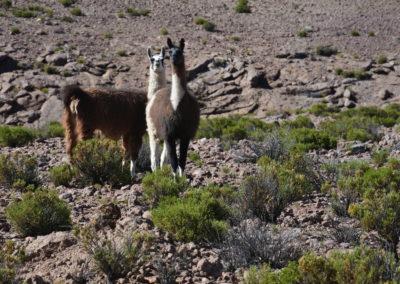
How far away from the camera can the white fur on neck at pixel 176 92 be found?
25.0 feet

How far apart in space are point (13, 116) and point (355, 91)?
15.4m

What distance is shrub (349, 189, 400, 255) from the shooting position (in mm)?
5105

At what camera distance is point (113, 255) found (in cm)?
445

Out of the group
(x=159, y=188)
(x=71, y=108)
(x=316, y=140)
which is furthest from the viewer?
(x=316, y=140)

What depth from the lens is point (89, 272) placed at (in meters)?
4.53

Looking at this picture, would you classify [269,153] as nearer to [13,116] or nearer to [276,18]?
[13,116]

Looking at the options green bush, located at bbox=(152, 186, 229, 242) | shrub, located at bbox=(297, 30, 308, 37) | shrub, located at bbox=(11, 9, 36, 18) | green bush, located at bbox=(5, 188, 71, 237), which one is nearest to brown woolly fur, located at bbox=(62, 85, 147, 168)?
green bush, located at bbox=(5, 188, 71, 237)

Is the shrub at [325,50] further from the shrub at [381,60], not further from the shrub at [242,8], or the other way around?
the shrub at [242,8]

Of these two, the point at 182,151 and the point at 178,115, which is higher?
the point at 178,115

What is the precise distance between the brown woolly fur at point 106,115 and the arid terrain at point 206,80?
83 centimetres

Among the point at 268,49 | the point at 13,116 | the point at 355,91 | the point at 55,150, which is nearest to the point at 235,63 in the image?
the point at 268,49

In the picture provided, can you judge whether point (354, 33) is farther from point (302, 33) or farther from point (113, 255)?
point (113, 255)

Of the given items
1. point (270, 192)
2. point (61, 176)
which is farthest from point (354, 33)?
point (270, 192)

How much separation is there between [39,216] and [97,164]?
7.25ft
